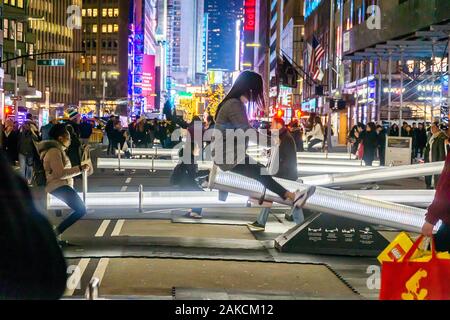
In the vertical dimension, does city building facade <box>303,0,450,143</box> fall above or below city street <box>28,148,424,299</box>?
above

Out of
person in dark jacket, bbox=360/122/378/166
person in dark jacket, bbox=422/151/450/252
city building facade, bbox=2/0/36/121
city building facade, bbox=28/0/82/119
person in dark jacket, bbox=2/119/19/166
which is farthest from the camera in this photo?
city building facade, bbox=28/0/82/119

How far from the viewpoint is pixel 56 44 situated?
16512 cm

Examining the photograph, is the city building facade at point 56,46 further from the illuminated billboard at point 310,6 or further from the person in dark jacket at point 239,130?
the person in dark jacket at point 239,130

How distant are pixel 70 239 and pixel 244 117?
5195 millimetres

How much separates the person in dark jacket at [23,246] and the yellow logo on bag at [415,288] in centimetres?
324

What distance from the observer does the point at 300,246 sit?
1150cm

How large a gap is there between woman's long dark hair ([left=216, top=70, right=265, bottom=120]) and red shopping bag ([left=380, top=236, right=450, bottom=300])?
336 cm

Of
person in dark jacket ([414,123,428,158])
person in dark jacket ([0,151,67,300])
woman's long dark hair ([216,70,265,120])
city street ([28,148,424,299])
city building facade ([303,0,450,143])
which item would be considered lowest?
city street ([28,148,424,299])

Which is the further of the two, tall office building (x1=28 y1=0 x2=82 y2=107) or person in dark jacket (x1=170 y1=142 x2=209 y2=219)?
tall office building (x1=28 y1=0 x2=82 y2=107)

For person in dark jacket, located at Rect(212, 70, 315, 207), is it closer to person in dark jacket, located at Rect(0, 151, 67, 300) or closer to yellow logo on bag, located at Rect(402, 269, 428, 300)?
yellow logo on bag, located at Rect(402, 269, 428, 300)

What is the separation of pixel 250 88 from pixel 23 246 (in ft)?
20.3

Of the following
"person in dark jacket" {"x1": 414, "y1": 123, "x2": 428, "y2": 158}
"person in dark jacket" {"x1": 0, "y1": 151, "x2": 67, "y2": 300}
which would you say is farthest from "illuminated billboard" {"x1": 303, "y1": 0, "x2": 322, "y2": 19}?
"person in dark jacket" {"x1": 0, "y1": 151, "x2": 67, "y2": 300}

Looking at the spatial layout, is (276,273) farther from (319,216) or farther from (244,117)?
(244,117)

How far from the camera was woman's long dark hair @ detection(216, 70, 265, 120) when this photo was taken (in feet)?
26.3
